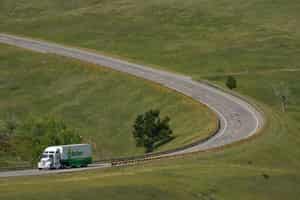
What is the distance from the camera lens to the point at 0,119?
140m

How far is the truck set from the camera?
85062mm

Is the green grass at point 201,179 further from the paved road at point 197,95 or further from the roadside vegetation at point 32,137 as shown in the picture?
the roadside vegetation at point 32,137

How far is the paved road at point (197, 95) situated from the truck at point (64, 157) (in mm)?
1592

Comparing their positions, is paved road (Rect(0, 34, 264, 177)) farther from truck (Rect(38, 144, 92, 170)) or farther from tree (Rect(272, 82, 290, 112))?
tree (Rect(272, 82, 290, 112))

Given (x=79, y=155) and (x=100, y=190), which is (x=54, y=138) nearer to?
(x=79, y=155)

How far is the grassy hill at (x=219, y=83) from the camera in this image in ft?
235

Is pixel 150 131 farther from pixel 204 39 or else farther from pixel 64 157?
pixel 204 39

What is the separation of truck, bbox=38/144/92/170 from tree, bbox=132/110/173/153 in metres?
35.3

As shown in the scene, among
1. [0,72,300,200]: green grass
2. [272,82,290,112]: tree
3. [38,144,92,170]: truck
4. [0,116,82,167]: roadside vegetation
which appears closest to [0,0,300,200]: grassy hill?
[0,72,300,200]: green grass

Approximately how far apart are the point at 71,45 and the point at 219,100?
5854 centimetres

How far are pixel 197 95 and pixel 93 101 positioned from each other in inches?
644

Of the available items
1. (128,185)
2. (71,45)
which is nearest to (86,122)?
(71,45)

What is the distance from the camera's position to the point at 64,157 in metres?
85.4

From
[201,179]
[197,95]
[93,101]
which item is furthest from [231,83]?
[201,179]
